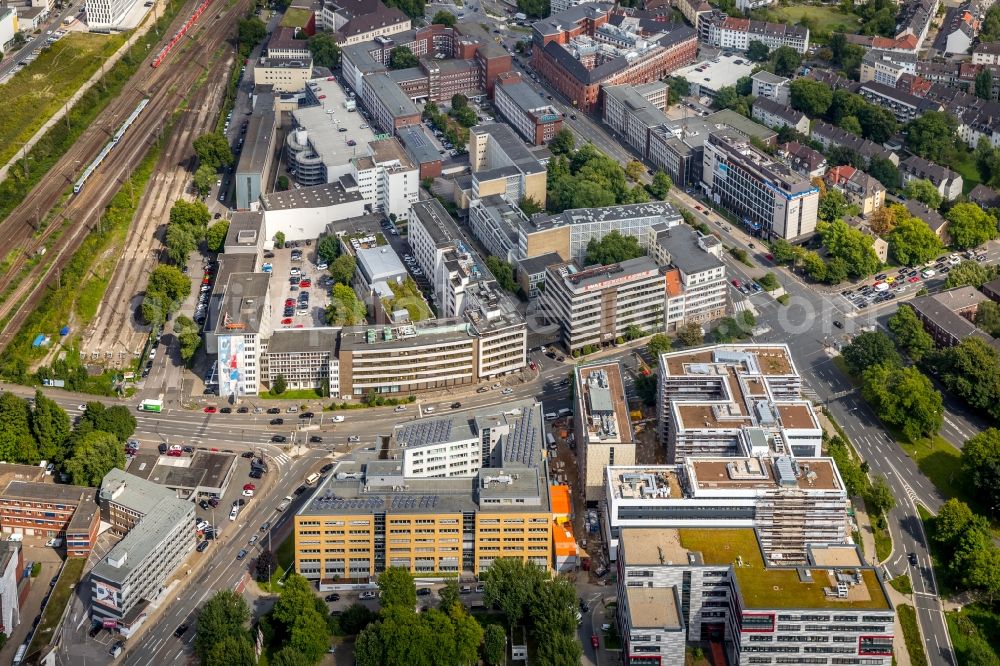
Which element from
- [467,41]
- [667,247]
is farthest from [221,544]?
[467,41]

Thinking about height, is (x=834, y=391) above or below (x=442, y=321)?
below

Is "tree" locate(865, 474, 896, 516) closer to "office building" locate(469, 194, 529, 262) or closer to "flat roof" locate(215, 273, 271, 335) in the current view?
"office building" locate(469, 194, 529, 262)

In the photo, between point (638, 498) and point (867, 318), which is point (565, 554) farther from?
point (867, 318)

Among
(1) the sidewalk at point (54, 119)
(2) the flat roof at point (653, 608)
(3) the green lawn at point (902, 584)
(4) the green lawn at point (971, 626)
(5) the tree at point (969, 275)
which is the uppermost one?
(1) the sidewalk at point (54, 119)

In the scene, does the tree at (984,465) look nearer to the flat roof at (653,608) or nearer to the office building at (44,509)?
the flat roof at (653,608)

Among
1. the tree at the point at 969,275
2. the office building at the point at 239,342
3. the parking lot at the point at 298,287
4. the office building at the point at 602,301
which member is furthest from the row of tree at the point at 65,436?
the tree at the point at 969,275

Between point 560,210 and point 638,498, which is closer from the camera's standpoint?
point 638,498
